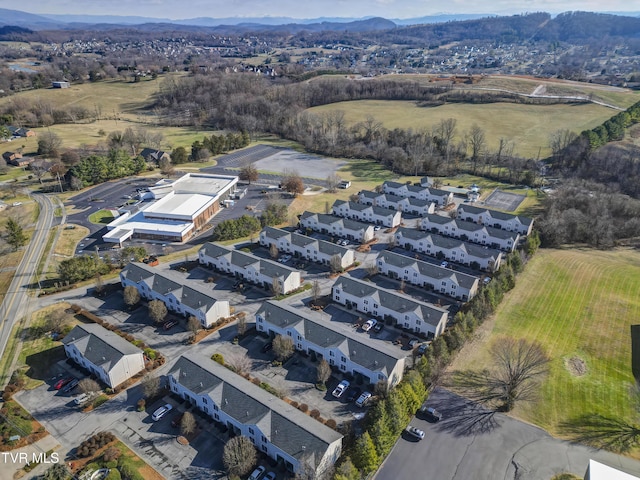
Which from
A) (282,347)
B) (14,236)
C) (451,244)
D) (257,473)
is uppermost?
(451,244)

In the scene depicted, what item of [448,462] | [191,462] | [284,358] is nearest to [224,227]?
[284,358]

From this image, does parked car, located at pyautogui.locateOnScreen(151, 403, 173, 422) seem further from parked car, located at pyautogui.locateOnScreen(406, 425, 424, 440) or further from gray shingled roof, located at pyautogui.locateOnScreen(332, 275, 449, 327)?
gray shingled roof, located at pyautogui.locateOnScreen(332, 275, 449, 327)

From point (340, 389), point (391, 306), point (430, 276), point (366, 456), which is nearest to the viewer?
point (366, 456)

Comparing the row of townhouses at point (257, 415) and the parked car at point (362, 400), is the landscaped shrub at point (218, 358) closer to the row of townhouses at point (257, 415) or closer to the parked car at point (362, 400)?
the row of townhouses at point (257, 415)

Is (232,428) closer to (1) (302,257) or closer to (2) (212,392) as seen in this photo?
(2) (212,392)

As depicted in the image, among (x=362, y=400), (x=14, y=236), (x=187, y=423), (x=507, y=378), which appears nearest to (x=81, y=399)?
(x=187, y=423)

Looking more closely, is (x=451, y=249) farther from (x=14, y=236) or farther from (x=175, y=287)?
(x=14, y=236)
